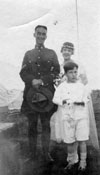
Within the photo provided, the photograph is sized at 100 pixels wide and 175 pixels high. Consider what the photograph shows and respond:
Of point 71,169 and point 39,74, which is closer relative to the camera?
point 71,169

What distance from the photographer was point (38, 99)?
184 centimetres

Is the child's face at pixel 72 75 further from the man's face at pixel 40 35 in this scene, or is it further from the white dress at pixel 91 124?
the man's face at pixel 40 35

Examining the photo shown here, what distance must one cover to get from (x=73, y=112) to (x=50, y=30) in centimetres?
58

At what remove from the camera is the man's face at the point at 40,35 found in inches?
72.5

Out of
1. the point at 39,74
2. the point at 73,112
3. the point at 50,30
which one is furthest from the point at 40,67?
the point at 73,112

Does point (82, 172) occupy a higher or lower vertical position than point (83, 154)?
lower

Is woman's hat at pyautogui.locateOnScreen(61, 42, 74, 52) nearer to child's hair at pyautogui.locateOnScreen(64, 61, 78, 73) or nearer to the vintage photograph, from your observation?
the vintage photograph

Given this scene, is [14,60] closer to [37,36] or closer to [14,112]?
[37,36]

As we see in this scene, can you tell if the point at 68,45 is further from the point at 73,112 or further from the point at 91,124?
the point at 91,124

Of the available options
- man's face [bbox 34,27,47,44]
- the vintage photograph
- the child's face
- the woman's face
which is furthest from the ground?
man's face [bbox 34,27,47,44]

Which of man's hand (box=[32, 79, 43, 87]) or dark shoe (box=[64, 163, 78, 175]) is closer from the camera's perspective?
dark shoe (box=[64, 163, 78, 175])

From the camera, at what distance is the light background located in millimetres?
1823

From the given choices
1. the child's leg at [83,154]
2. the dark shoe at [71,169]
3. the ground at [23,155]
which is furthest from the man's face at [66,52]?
the dark shoe at [71,169]

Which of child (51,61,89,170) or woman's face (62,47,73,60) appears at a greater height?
woman's face (62,47,73,60)
